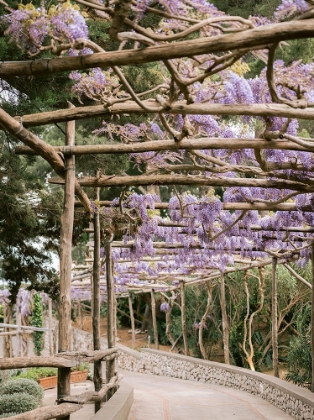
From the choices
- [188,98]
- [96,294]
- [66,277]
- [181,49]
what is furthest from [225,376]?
Answer: [181,49]

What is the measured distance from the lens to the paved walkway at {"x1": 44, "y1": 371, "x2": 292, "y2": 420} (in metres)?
8.72

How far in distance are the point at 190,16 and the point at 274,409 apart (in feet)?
22.9

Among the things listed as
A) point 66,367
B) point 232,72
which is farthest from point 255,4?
point 66,367

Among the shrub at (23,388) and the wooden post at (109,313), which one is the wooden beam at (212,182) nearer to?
the wooden post at (109,313)

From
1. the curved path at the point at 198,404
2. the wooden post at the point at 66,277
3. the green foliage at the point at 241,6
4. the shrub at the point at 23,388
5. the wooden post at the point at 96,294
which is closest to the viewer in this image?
the wooden post at the point at 66,277

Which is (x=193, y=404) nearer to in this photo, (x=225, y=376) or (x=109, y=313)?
(x=109, y=313)

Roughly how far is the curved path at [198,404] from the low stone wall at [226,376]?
15 centimetres

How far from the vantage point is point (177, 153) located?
6.70 m

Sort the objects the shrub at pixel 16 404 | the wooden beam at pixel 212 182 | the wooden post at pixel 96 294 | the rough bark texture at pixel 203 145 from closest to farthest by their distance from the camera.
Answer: the rough bark texture at pixel 203 145
the wooden beam at pixel 212 182
the wooden post at pixel 96 294
the shrub at pixel 16 404

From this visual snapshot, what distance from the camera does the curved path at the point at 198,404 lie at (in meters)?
8.70

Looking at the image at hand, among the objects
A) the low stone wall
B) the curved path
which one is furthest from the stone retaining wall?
the curved path

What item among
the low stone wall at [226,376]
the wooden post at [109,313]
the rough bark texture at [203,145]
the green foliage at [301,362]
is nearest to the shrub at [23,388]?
the wooden post at [109,313]

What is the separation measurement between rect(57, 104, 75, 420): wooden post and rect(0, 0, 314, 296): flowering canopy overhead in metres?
0.21

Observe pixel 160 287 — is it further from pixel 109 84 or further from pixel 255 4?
pixel 109 84
